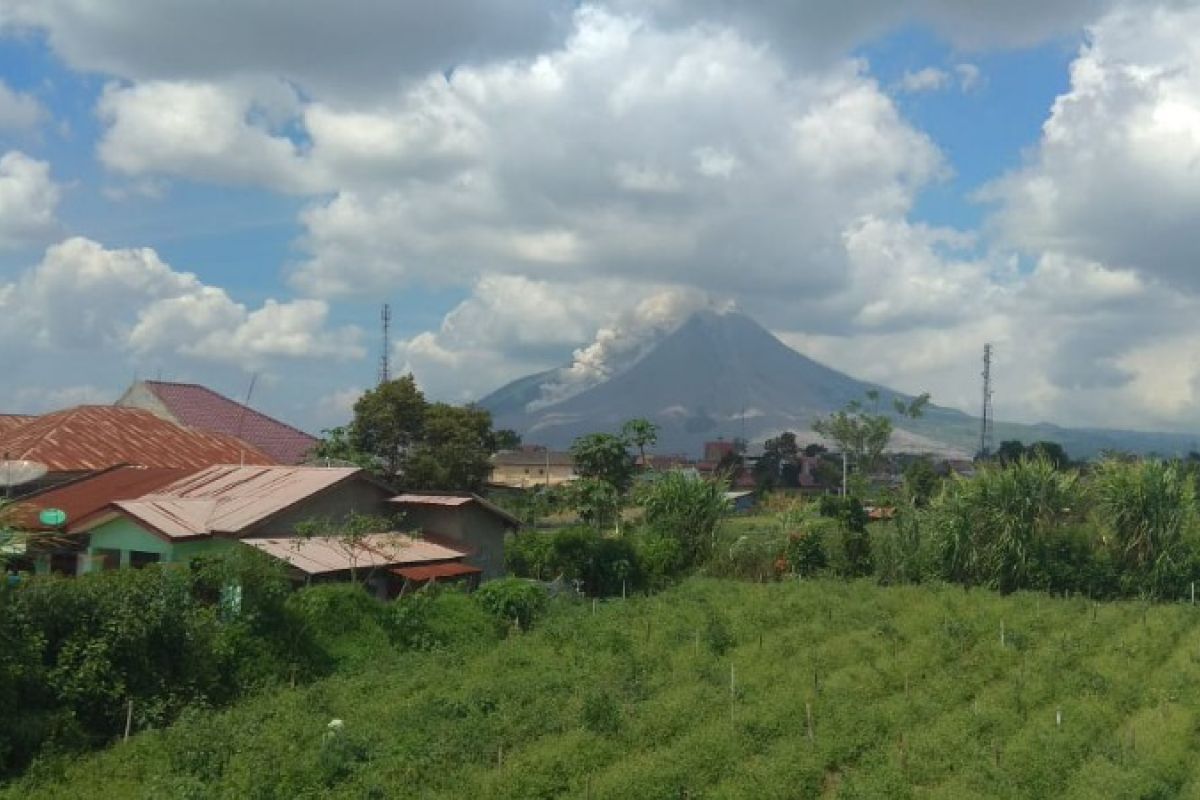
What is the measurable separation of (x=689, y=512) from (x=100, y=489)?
16.7m

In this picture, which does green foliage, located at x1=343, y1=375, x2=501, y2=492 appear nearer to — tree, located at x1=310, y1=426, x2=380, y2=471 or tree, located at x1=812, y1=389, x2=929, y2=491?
tree, located at x1=310, y1=426, x2=380, y2=471

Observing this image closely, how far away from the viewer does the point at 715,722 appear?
13250 millimetres

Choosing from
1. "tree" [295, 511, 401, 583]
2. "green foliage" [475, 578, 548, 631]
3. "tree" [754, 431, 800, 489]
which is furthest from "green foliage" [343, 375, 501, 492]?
"tree" [754, 431, 800, 489]

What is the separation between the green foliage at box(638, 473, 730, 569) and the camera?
103ft

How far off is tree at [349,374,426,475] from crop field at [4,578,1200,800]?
27151 millimetres

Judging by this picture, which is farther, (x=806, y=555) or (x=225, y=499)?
(x=806, y=555)

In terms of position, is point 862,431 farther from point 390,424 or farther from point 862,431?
point 390,424

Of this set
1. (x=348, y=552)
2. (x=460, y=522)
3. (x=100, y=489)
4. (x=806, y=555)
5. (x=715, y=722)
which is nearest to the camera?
(x=715, y=722)

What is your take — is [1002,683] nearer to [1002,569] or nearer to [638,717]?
[638,717]

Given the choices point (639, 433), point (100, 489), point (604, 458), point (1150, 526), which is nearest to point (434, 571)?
point (100, 489)

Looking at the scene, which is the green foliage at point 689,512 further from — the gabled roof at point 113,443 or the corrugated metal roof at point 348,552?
the gabled roof at point 113,443

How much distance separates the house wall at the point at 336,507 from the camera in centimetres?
2333

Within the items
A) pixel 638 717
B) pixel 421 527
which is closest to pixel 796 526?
pixel 421 527

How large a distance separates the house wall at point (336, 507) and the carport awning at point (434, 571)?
2131mm
